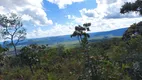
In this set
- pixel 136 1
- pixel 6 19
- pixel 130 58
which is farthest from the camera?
pixel 6 19

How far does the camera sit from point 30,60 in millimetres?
25203

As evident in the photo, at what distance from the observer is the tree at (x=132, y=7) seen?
19031mm

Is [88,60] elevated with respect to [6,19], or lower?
lower

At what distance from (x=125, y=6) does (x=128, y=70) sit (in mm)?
9393

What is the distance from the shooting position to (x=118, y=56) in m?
14.9

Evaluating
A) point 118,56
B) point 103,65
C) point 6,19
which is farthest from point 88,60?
point 6,19

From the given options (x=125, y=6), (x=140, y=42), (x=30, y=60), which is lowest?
(x=30, y=60)

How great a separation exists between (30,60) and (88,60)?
1509cm

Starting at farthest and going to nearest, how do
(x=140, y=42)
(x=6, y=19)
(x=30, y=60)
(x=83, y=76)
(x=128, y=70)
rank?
(x=6, y=19) < (x=30, y=60) < (x=140, y=42) < (x=128, y=70) < (x=83, y=76)

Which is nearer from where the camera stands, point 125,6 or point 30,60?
point 125,6

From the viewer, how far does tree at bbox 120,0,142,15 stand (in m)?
19.0

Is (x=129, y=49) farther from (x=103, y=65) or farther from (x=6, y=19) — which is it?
(x=6, y=19)

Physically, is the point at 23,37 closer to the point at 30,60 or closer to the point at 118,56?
the point at 30,60

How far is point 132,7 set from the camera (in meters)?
19.3
